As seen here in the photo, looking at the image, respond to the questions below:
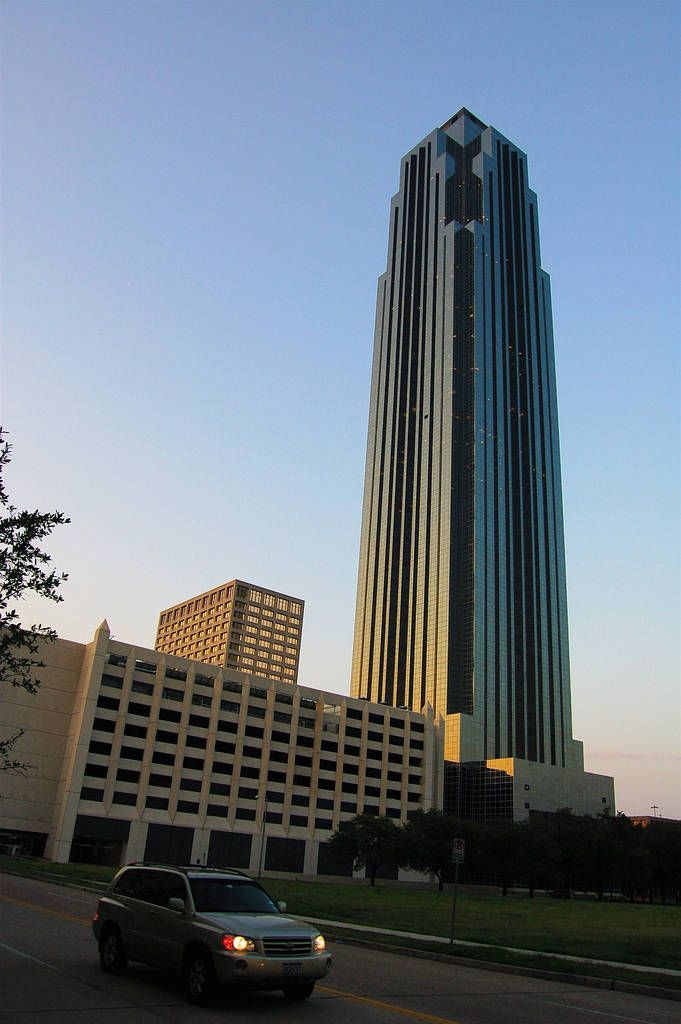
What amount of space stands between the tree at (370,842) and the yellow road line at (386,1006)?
75.0 meters

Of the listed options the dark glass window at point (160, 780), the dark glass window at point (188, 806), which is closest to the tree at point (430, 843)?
the dark glass window at point (188, 806)

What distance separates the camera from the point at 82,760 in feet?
289

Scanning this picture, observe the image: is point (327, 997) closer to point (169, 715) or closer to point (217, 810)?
point (169, 715)

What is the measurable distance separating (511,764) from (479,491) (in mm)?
64096

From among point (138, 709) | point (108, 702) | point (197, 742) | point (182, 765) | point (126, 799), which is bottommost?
point (126, 799)

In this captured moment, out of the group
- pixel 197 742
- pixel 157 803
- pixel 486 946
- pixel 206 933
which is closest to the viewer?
pixel 206 933

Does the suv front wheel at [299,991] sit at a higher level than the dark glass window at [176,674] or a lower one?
lower

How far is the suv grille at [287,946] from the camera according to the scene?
1125cm

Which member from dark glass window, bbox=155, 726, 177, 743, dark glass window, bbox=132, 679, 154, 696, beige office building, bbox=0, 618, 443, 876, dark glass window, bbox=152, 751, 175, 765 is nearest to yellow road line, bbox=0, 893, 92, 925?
beige office building, bbox=0, 618, 443, 876

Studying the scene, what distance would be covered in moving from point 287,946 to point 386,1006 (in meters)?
1.92

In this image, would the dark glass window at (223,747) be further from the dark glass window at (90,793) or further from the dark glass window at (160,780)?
the dark glass window at (90,793)

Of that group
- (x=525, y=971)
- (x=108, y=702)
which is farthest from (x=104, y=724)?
(x=525, y=971)

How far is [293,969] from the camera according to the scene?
37.0ft

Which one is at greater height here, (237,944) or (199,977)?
(237,944)
